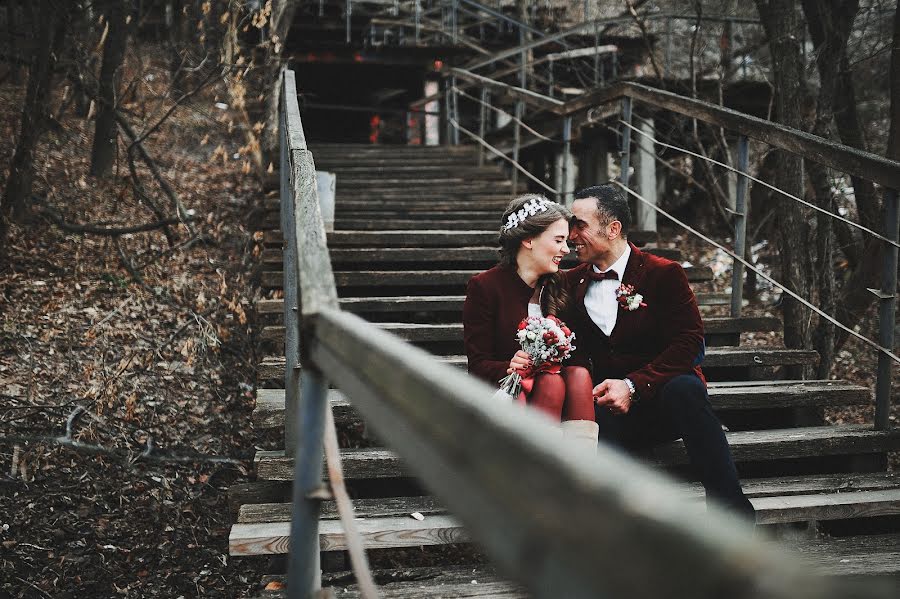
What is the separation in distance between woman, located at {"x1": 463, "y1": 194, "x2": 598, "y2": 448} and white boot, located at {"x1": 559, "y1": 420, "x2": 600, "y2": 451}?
0.61ft

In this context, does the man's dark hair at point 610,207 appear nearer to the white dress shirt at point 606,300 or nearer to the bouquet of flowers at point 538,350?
the white dress shirt at point 606,300

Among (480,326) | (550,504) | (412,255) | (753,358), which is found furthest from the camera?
(412,255)

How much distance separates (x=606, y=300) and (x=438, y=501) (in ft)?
3.48

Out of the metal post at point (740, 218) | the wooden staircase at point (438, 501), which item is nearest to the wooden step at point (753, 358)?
the wooden staircase at point (438, 501)

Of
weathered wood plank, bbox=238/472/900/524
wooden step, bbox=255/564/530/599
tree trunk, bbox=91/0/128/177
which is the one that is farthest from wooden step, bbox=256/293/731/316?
tree trunk, bbox=91/0/128/177

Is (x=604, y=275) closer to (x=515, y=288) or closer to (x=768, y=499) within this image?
(x=515, y=288)

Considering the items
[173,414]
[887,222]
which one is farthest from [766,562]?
[173,414]

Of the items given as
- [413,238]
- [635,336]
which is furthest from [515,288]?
[413,238]

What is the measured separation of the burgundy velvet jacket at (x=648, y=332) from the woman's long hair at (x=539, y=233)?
0.09m

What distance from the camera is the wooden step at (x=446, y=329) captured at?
4.36 meters

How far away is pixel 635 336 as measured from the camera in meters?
3.28

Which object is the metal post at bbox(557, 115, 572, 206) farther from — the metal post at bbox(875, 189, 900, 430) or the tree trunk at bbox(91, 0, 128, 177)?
the tree trunk at bbox(91, 0, 128, 177)

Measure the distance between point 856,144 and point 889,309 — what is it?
3.86 metres

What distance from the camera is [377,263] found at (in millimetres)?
5820
